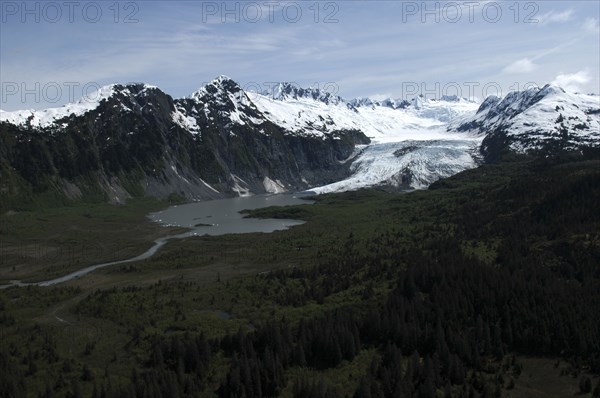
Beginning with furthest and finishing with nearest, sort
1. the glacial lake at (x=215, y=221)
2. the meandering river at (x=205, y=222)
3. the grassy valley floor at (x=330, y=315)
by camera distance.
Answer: the glacial lake at (x=215, y=221) < the meandering river at (x=205, y=222) < the grassy valley floor at (x=330, y=315)

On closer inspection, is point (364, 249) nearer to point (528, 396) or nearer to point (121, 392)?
point (528, 396)

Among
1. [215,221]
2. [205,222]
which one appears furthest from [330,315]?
[215,221]

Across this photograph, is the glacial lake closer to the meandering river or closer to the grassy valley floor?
the meandering river

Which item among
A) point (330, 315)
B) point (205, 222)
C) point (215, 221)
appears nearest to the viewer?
point (330, 315)

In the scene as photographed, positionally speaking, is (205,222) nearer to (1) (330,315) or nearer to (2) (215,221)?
(2) (215,221)

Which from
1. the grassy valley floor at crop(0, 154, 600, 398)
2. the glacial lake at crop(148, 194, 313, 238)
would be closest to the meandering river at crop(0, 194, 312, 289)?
Answer: the glacial lake at crop(148, 194, 313, 238)

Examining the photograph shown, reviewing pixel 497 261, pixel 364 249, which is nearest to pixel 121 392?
pixel 497 261

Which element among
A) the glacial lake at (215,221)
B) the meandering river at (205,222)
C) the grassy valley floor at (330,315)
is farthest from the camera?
the glacial lake at (215,221)

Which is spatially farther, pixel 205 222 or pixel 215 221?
pixel 215 221

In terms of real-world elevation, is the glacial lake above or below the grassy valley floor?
above

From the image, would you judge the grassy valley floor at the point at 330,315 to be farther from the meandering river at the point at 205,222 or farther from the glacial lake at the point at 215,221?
the glacial lake at the point at 215,221

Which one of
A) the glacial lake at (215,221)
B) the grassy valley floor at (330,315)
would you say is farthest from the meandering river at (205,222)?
the grassy valley floor at (330,315)
